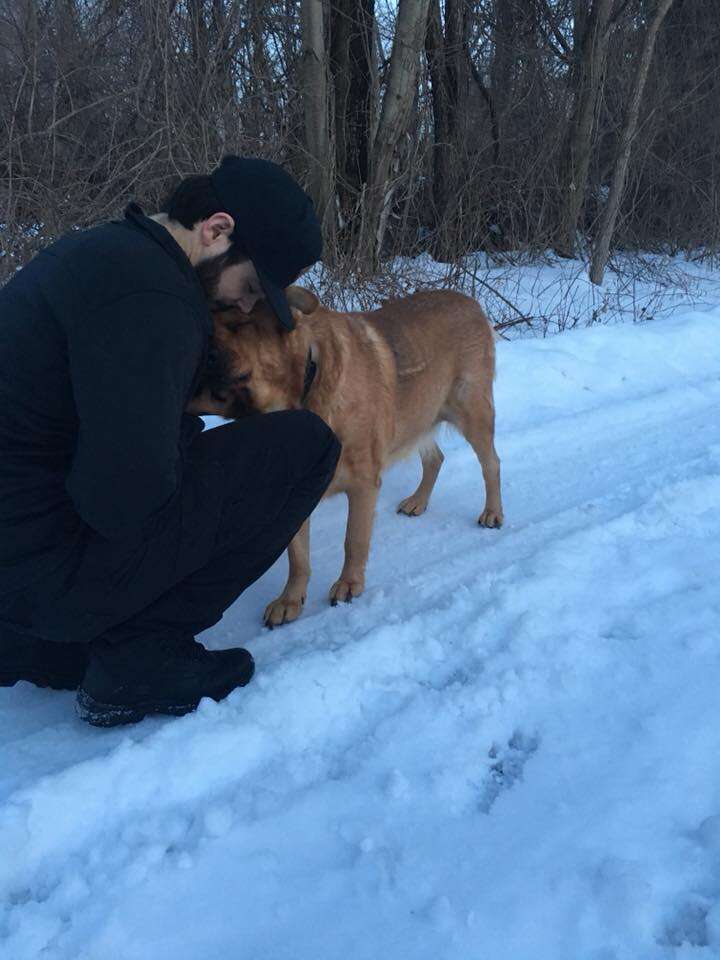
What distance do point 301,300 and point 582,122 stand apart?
975cm

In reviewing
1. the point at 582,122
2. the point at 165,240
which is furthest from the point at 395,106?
the point at 165,240

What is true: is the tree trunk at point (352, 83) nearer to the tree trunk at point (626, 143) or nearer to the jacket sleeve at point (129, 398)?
the tree trunk at point (626, 143)

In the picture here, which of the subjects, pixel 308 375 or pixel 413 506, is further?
pixel 413 506

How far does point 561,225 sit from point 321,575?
858cm

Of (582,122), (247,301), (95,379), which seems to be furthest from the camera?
(582,122)

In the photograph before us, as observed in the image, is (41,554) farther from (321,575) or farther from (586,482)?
(586,482)

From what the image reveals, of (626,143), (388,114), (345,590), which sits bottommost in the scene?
(345,590)

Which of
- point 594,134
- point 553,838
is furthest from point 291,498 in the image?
point 594,134

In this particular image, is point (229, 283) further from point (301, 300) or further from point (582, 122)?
point (582, 122)

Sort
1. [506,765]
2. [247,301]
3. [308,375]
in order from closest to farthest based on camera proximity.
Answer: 1. [506,765]
2. [247,301]
3. [308,375]

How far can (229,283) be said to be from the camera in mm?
2059

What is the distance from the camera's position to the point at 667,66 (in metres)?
11.7


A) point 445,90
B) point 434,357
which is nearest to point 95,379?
point 434,357

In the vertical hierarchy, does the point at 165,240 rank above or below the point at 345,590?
above
